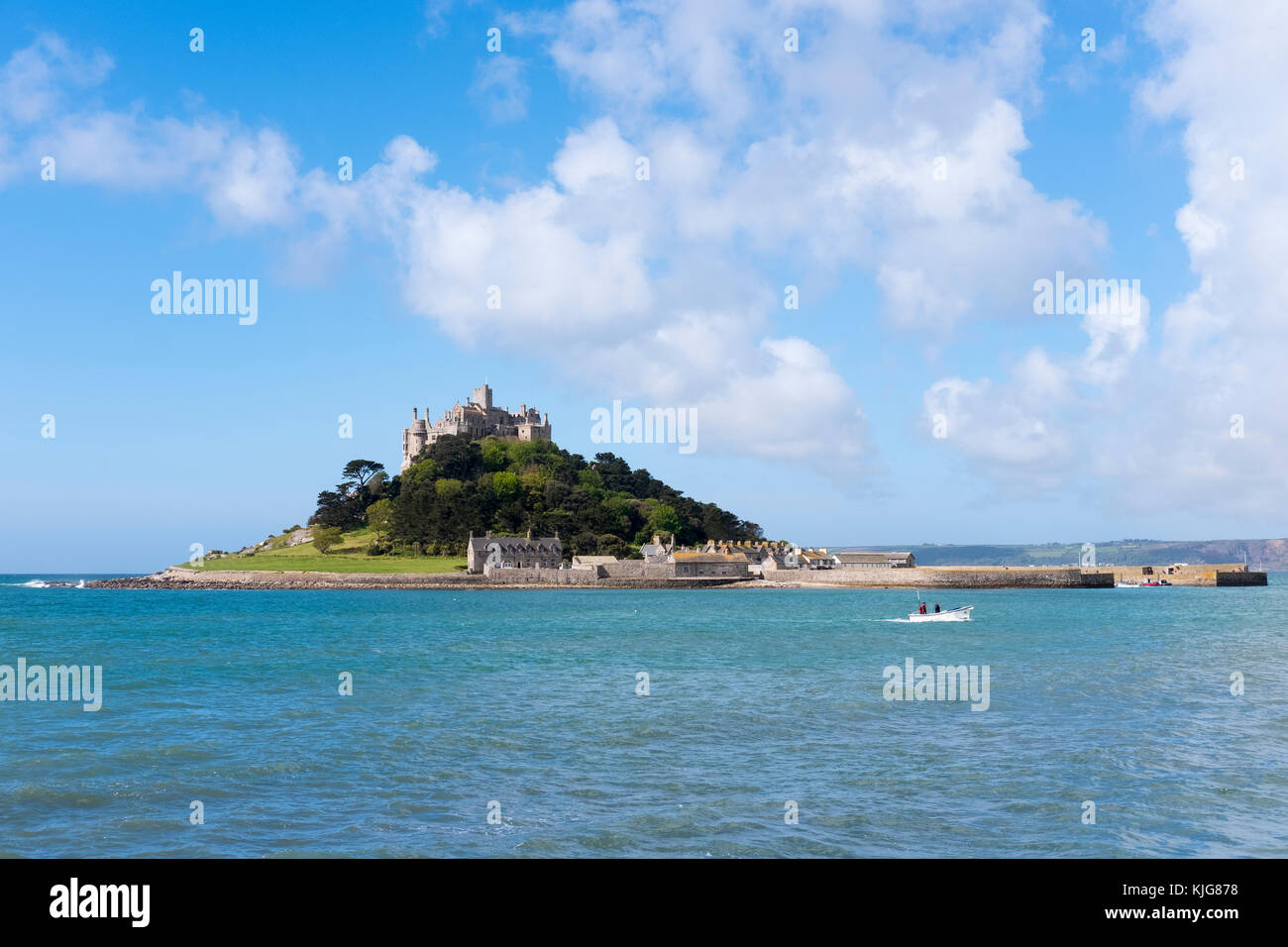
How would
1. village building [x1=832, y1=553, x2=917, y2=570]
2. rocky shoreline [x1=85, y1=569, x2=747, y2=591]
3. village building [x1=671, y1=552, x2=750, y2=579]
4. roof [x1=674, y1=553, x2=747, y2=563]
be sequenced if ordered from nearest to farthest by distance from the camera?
rocky shoreline [x1=85, y1=569, x2=747, y2=591]
village building [x1=832, y1=553, x2=917, y2=570]
village building [x1=671, y1=552, x2=750, y2=579]
roof [x1=674, y1=553, x2=747, y2=563]

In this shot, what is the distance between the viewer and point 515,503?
113 metres

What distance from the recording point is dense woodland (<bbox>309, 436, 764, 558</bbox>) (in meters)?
110

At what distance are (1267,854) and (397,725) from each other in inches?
504

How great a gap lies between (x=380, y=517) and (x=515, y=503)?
18279 millimetres

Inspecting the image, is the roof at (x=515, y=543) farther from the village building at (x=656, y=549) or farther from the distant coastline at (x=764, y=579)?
the village building at (x=656, y=549)

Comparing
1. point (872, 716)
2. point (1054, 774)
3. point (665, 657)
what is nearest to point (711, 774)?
point (1054, 774)

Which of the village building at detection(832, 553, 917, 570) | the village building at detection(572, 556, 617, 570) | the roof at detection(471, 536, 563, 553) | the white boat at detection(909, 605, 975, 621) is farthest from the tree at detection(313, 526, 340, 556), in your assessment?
the white boat at detection(909, 605, 975, 621)

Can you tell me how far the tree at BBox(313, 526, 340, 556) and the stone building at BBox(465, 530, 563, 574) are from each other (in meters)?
22.8

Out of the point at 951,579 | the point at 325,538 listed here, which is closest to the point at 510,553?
the point at 325,538

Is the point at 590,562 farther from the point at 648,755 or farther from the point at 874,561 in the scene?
the point at 648,755

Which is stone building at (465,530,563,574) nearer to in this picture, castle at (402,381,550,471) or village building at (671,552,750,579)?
village building at (671,552,750,579)
